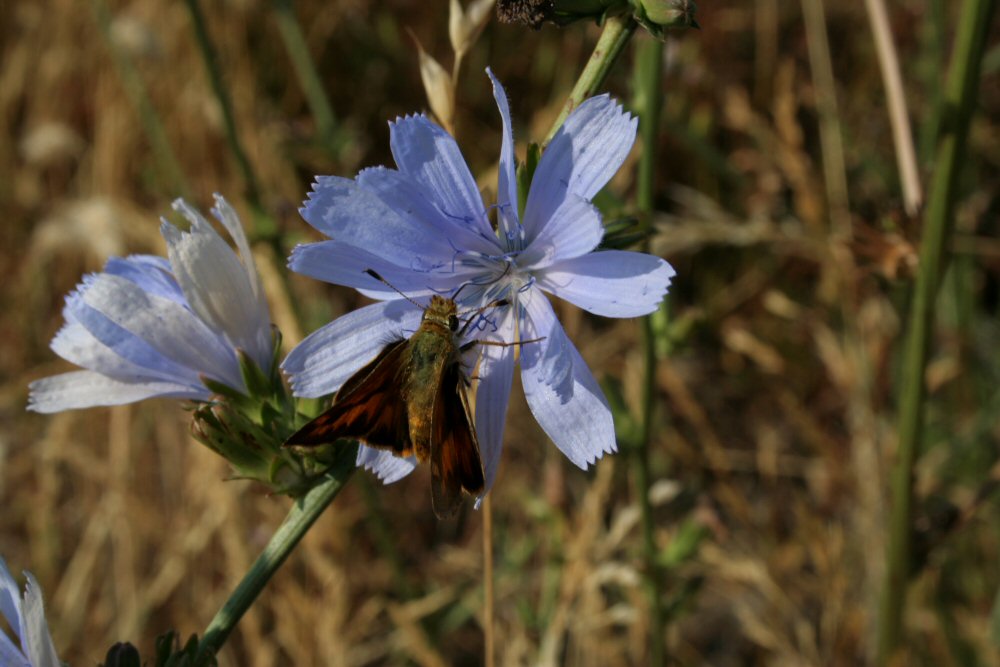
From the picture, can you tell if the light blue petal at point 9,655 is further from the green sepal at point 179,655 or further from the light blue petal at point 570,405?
the light blue petal at point 570,405

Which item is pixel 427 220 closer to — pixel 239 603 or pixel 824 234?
pixel 239 603

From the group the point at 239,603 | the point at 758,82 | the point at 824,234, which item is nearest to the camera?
the point at 239,603

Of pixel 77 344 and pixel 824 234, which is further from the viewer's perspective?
pixel 824 234

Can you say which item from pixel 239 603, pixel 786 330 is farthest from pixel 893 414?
pixel 239 603

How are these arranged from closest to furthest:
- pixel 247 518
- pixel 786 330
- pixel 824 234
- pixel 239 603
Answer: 1. pixel 239 603
2. pixel 824 234
3. pixel 247 518
4. pixel 786 330

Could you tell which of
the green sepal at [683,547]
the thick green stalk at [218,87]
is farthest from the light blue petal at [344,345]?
the thick green stalk at [218,87]

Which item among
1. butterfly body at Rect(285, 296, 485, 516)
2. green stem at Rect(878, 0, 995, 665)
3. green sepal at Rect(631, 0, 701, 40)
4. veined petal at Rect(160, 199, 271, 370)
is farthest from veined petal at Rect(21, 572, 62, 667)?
green stem at Rect(878, 0, 995, 665)
